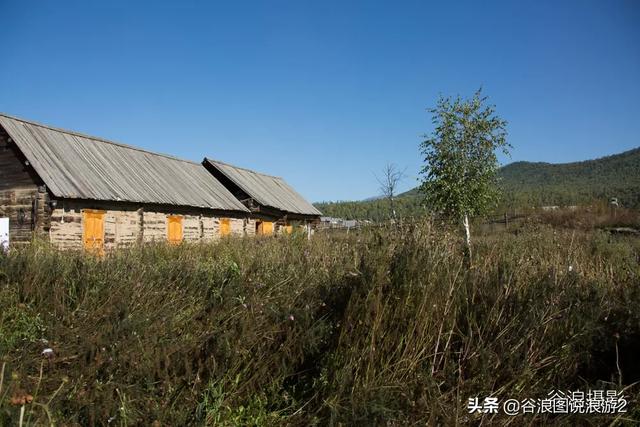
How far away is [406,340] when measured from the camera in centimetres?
359

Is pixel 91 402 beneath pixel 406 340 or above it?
beneath

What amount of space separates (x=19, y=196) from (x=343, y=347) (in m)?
16.3

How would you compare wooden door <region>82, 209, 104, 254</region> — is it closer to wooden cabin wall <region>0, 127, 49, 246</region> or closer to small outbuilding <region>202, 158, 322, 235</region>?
wooden cabin wall <region>0, 127, 49, 246</region>

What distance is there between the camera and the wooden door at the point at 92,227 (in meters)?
16.5

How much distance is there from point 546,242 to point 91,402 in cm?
757

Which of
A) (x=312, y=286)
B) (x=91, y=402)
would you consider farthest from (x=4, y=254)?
(x=312, y=286)

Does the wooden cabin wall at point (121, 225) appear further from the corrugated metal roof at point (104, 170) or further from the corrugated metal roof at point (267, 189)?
the corrugated metal roof at point (267, 189)

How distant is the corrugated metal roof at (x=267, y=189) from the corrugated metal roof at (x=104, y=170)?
3.19 meters

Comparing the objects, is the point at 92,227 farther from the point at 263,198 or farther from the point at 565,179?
the point at 565,179

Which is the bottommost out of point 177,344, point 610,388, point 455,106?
point 610,388

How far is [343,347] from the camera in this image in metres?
3.69

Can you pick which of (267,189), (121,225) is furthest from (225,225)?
(267,189)

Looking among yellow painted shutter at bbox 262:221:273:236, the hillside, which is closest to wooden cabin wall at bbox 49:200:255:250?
yellow painted shutter at bbox 262:221:273:236

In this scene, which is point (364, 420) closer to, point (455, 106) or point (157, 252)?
point (157, 252)
